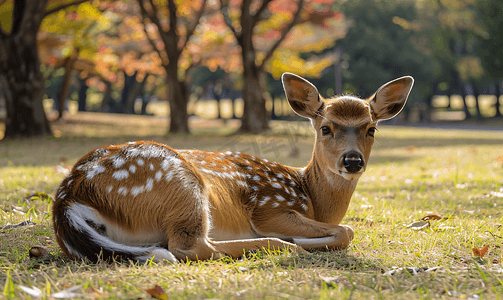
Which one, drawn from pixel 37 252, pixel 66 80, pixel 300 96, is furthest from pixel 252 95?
pixel 37 252

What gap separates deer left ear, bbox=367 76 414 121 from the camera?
12.2 feet

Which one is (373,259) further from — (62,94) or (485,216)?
(62,94)

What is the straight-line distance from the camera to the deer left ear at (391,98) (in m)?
3.72

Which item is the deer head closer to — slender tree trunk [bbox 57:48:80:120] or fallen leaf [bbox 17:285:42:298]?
fallen leaf [bbox 17:285:42:298]

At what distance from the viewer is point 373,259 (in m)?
2.99

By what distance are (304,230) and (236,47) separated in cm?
2170

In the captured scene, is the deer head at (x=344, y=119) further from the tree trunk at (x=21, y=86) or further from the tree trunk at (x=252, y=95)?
the tree trunk at (x=252, y=95)

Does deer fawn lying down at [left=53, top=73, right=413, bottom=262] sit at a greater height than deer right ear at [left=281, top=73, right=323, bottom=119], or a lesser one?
lesser

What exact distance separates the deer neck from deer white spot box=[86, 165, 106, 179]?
1652 millimetres

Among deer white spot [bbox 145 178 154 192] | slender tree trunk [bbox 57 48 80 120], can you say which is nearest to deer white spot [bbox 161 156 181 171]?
deer white spot [bbox 145 178 154 192]

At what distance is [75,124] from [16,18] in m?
7.14

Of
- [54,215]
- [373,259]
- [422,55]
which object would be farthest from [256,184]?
[422,55]

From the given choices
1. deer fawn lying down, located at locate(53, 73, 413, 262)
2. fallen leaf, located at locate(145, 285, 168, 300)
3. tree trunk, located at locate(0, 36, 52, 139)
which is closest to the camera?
fallen leaf, located at locate(145, 285, 168, 300)

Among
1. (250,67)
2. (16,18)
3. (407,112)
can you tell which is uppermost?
(16,18)
